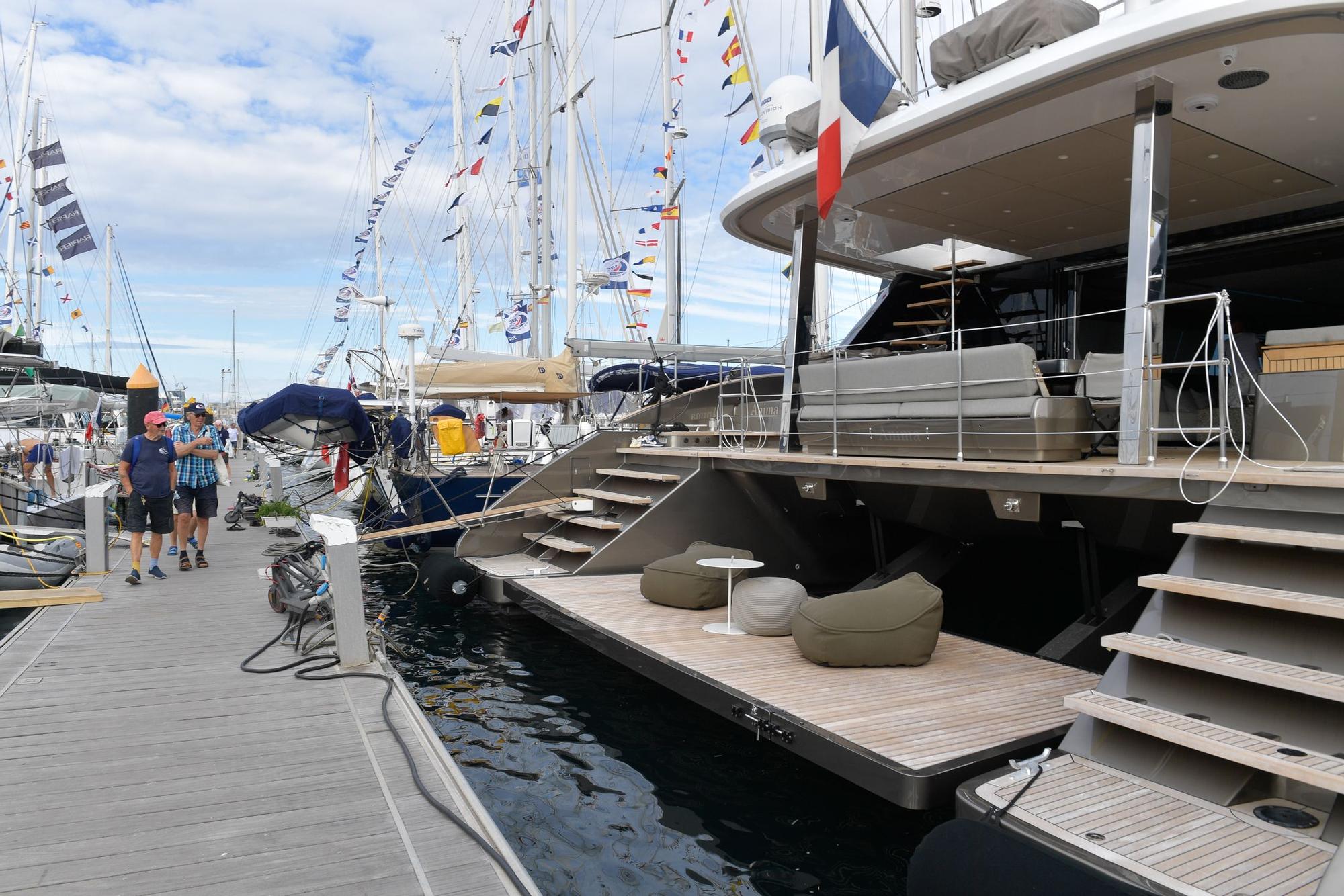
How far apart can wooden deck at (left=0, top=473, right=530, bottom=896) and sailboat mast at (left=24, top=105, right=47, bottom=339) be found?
22.9 metres

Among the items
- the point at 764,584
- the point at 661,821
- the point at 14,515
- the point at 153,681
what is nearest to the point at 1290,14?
the point at 764,584

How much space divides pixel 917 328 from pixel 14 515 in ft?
44.3

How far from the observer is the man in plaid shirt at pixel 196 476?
9.33 metres

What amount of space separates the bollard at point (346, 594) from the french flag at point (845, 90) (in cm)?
421

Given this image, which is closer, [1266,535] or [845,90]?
[1266,535]

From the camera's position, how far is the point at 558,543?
9648mm

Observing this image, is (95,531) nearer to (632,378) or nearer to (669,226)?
(632,378)

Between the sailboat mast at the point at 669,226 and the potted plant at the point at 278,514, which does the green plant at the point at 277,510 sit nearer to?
the potted plant at the point at 278,514

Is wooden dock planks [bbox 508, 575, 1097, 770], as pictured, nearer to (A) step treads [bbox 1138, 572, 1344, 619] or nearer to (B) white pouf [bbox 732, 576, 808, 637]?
(B) white pouf [bbox 732, 576, 808, 637]

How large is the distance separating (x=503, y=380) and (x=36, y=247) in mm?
19200

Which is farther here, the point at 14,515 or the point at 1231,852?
the point at 14,515

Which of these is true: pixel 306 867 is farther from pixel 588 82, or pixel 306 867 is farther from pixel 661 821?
pixel 588 82

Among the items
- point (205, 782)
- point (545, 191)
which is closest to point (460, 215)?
point (545, 191)

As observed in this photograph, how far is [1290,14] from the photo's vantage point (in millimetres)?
4855
